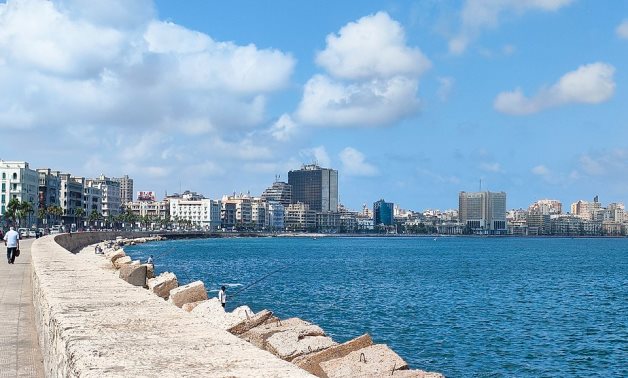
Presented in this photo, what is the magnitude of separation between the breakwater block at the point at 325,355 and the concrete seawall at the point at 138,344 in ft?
10.4

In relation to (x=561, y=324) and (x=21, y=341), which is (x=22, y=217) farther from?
(x=21, y=341)

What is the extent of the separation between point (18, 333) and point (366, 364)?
5829mm

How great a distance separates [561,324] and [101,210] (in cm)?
17794

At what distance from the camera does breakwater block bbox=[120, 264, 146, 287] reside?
25.1 meters

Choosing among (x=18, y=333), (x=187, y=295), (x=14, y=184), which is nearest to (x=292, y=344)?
(x=18, y=333)

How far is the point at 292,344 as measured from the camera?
1302cm

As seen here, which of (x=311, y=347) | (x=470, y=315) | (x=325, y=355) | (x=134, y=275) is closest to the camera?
(x=325, y=355)

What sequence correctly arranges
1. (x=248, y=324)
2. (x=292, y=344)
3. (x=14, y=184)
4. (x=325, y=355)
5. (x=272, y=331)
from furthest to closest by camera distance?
(x=14, y=184) < (x=248, y=324) < (x=272, y=331) < (x=292, y=344) < (x=325, y=355)

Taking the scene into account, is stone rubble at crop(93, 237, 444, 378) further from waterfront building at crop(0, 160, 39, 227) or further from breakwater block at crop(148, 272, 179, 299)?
waterfront building at crop(0, 160, 39, 227)

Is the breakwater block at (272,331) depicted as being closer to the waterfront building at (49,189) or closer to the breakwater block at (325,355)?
the breakwater block at (325,355)

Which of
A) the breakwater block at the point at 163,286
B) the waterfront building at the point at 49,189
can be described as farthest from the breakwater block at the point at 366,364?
the waterfront building at the point at 49,189

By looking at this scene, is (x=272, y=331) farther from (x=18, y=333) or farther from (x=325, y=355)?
(x=18, y=333)

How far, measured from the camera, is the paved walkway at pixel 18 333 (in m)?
9.48

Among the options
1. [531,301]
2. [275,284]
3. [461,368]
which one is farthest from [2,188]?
[461,368]
